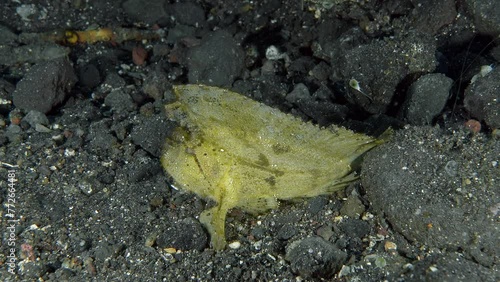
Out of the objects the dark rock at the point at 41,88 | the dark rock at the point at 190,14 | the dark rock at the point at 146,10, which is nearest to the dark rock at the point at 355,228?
the dark rock at the point at 41,88

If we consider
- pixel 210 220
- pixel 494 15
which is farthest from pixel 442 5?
pixel 210 220

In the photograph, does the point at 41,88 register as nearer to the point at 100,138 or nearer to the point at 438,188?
the point at 100,138

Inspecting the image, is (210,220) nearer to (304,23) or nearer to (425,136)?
(425,136)

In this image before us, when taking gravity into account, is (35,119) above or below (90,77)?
below

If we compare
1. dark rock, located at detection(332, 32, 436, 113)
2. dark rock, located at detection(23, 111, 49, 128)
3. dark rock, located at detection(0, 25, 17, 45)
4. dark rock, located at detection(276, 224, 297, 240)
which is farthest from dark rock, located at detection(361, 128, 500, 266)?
dark rock, located at detection(0, 25, 17, 45)

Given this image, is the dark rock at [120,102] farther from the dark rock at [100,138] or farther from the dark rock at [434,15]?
the dark rock at [434,15]

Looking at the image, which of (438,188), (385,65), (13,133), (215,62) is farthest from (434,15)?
(13,133)
